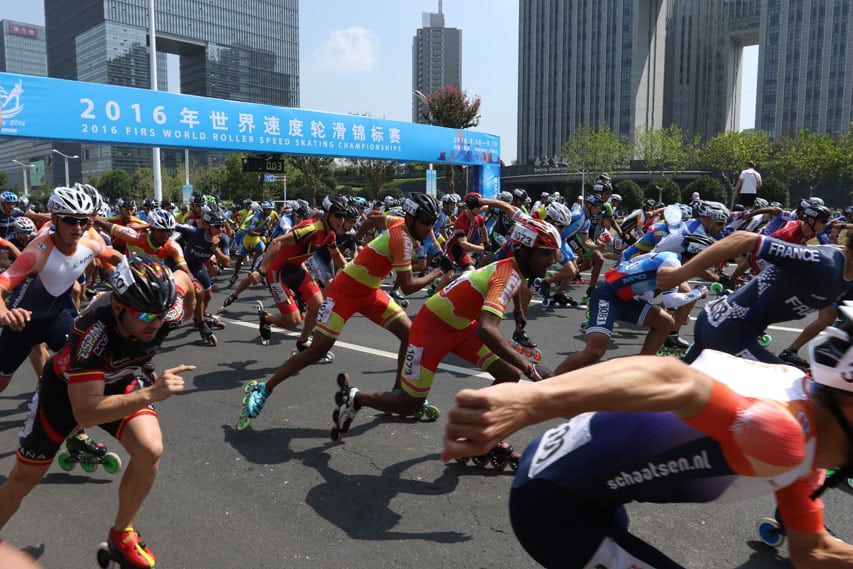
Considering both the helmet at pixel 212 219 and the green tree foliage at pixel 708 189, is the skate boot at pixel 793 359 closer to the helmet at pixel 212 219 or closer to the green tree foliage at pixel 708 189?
the helmet at pixel 212 219

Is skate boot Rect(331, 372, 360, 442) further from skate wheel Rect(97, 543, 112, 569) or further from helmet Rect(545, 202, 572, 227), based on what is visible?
helmet Rect(545, 202, 572, 227)

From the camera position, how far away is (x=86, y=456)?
4.68m

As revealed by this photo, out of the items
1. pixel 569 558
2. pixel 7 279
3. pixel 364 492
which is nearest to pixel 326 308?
pixel 364 492

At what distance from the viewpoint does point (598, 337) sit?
6.00 meters

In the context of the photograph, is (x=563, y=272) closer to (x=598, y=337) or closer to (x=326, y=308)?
(x=598, y=337)

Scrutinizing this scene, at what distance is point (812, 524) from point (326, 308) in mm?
4509

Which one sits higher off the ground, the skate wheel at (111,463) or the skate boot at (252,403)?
the skate boot at (252,403)

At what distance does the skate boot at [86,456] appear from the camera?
4.65 m

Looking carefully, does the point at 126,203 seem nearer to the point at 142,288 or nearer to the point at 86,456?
the point at 86,456

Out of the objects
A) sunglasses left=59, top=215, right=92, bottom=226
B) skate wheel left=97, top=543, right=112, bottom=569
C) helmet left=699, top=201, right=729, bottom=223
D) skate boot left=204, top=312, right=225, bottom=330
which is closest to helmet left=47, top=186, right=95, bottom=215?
sunglasses left=59, top=215, right=92, bottom=226

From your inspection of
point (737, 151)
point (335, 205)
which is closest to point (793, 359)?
point (335, 205)

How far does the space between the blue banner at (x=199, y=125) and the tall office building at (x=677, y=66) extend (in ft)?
290

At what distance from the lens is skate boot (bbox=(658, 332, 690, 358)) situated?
8102mm

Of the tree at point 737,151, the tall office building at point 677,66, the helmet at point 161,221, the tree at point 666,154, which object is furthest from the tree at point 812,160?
the tall office building at point 677,66
